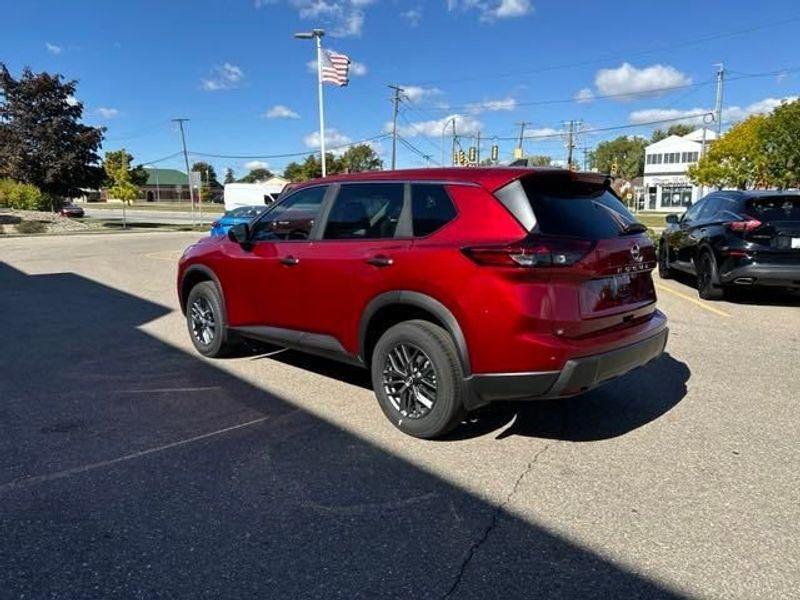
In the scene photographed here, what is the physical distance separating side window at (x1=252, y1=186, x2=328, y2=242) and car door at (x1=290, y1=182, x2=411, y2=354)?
0.60 ft

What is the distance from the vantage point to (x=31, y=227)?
31812mm

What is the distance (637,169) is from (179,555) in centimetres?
14221

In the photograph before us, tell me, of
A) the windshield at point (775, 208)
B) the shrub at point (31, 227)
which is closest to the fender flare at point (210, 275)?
the windshield at point (775, 208)

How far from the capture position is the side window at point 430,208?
4121 mm

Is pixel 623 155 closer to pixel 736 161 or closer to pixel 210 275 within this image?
pixel 736 161

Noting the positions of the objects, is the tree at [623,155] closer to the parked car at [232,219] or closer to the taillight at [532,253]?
the parked car at [232,219]

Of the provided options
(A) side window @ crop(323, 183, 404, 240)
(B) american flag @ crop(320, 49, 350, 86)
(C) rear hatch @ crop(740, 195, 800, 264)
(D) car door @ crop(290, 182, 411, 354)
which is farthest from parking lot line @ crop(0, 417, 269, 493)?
(B) american flag @ crop(320, 49, 350, 86)

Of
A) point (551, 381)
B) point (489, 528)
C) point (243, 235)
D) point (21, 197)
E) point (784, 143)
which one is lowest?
point (489, 528)

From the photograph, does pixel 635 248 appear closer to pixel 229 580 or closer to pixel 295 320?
pixel 295 320

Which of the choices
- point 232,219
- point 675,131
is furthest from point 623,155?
point 232,219

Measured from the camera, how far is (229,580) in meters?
2.73

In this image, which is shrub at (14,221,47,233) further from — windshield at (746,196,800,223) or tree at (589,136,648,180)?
tree at (589,136,648,180)

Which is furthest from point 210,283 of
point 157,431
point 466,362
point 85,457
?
point 466,362

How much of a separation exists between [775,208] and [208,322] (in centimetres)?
751
